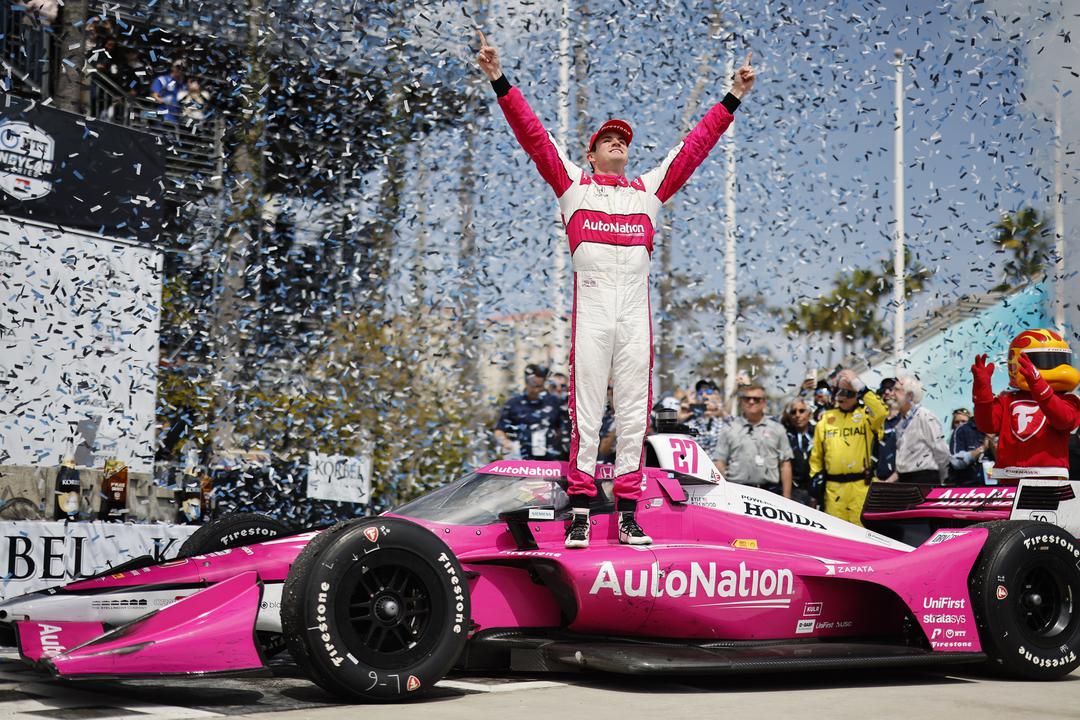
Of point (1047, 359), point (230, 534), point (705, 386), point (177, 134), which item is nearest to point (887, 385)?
point (705, 386)

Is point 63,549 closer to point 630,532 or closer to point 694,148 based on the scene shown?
point 630,532

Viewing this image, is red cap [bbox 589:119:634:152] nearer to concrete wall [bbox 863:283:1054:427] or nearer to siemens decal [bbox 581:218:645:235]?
siemens decal [bbox 581:218:645:235]

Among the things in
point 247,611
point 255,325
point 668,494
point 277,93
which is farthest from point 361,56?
point 247,611

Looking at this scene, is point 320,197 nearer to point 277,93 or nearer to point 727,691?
point 277,93

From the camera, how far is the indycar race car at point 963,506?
6496 millimetres

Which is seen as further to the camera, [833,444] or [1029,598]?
[833,444]

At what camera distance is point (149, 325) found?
411 inches

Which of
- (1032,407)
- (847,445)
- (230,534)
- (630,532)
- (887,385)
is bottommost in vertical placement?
(230,534)

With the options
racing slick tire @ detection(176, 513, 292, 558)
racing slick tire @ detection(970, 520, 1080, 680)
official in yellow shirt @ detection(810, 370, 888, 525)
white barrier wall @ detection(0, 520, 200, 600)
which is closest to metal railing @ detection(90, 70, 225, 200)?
white barrier wall @ detection(0, 520, 200, 600)

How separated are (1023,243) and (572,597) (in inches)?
359

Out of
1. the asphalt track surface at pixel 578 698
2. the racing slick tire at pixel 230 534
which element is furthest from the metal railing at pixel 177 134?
the asphalt track surface at pixel 578 698

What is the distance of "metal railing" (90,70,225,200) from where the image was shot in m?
14.1

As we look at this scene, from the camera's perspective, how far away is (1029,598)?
5926mm

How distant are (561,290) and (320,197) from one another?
3.22 metres
